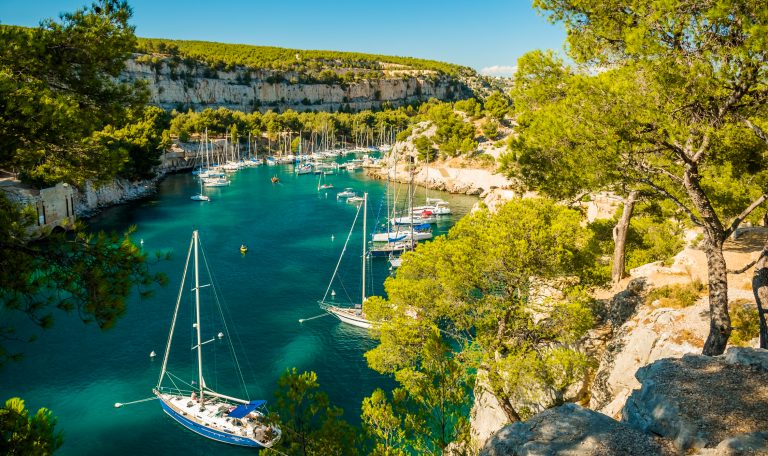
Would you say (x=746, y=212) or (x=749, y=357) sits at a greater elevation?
(x=746, y=212)

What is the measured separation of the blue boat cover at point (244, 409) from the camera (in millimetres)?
16281

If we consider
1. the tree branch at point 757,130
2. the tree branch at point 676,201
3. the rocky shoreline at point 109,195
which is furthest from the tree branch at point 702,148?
the rocky shoreline at point 109,195

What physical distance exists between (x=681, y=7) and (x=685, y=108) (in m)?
1.50

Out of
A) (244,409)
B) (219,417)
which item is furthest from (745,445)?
(219,417)

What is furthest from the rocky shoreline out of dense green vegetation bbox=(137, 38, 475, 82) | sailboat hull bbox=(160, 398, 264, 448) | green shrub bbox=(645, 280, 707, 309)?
dense green vegetation bbox=(137, 38, 475, 82)

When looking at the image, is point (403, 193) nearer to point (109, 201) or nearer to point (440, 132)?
point (440, 132)

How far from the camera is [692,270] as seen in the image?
41.4 ft

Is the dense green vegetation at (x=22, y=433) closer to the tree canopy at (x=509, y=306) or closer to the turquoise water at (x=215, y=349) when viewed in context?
the turquoise water at (x=215, y=349)

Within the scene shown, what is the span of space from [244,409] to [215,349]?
657 centimetres

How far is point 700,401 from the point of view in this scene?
20.2 ft

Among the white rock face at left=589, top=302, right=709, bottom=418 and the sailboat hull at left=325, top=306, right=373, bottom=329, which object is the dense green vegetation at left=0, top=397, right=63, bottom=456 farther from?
the sailboat hull at left=325, top=306, right=373, bottom=329

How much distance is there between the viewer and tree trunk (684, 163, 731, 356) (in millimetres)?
7875

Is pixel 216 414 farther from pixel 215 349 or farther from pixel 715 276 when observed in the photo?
pixel 715 276

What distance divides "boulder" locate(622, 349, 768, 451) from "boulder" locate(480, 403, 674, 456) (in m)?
0.30
